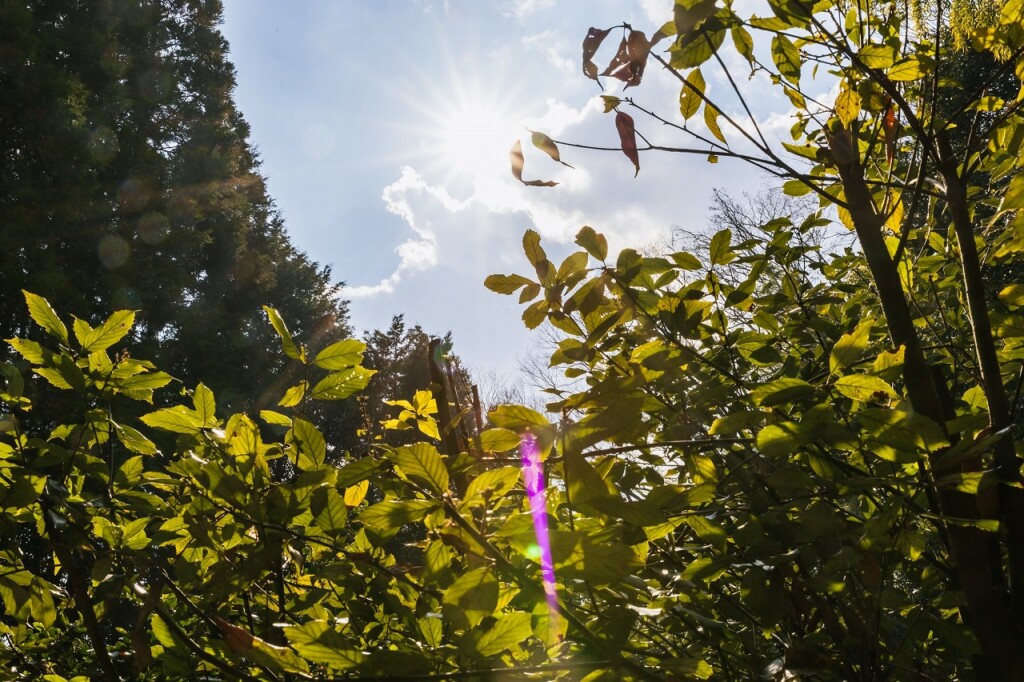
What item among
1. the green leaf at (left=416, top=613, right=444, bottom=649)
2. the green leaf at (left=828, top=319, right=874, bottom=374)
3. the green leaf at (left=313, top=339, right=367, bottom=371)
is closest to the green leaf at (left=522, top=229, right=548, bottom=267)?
the green leaf at (left=313, top=339, right=367, bottom=371)

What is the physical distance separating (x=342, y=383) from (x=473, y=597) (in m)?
0.55

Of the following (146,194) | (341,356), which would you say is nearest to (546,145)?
(341,356)

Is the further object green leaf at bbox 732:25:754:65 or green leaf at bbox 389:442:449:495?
green leaf at bbox 732:25:754:65

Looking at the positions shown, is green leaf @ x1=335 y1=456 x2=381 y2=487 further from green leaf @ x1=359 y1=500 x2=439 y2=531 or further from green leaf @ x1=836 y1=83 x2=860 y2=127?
green leaf @ x1=836 y1=83 x2=860 y2=127

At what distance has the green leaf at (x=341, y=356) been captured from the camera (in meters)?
1.14

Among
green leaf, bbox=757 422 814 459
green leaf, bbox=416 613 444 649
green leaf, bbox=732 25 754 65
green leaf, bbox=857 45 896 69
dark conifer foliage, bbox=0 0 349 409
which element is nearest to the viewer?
green leaf, bbox=757 422 814 459

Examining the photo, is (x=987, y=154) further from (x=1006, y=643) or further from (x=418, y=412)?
(x=418, y=412)

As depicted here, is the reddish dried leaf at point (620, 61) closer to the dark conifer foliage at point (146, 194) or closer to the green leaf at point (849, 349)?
the green leaf at point (849, 349)

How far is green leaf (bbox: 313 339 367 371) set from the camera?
114 cm

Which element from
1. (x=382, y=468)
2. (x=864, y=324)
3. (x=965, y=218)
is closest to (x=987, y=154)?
(x=965, y=218)

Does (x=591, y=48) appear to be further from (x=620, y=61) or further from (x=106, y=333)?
(x=106, y=333)

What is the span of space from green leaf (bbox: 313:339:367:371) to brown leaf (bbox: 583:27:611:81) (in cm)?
57

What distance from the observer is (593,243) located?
1107 mm

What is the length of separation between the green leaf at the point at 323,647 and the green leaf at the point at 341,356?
46cm
